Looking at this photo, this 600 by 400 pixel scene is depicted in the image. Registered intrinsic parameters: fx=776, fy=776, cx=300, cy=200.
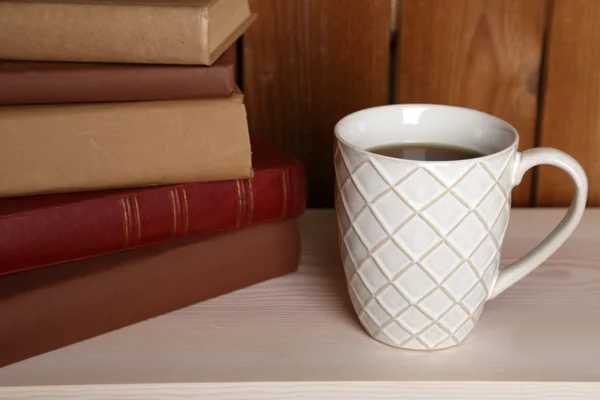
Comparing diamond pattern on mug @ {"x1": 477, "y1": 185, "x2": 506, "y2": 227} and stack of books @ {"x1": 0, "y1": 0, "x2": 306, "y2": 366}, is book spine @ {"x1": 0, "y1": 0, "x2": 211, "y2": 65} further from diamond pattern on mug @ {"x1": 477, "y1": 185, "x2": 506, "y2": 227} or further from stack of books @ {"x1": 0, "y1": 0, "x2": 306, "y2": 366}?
diamond pattern on mug @ {"x1": 477, "y1": 185, "x2": 506, "y2": 227}

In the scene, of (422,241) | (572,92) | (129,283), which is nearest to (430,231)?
(422,241)

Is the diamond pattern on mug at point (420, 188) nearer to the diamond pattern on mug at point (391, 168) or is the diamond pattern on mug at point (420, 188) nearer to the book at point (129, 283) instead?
the diamond pattern on mug at point (391, 168)

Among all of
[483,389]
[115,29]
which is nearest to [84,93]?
[115,29]

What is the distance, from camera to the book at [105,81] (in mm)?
555

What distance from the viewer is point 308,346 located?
574 millimetres

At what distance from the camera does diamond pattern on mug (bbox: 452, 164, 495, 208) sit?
0.51m

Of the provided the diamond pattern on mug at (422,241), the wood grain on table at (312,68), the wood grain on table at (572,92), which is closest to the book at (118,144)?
the diamond pattern on mug at (422,241)

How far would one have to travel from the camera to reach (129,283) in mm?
596

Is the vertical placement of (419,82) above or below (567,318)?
above

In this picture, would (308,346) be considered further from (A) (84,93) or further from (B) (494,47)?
(B) (494,47)

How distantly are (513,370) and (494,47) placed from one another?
366mm

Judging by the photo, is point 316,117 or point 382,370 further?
point 316,117

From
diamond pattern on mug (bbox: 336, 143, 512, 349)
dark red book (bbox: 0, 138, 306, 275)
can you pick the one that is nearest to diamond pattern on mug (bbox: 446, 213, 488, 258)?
diamond pattern on mug (bbox: 336, 143, 512, 349)

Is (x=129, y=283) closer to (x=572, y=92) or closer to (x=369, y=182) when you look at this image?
(x=369, y=182)
